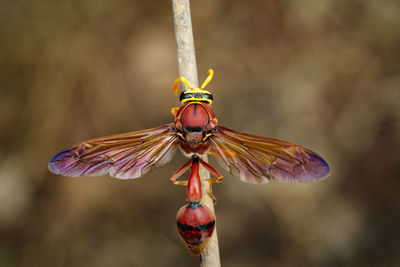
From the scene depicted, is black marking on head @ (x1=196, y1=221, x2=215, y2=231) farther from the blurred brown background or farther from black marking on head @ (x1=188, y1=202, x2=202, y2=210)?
the blurred brown background

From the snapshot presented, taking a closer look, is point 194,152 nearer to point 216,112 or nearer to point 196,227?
point 196,227

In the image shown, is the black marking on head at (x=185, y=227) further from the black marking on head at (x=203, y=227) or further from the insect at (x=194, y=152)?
the insect at (x=194, y=152)

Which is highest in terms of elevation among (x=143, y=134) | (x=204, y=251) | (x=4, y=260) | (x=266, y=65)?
(x=266, y=65)

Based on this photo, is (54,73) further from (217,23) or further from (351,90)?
(351,90)

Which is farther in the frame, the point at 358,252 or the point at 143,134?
the point at 358,252

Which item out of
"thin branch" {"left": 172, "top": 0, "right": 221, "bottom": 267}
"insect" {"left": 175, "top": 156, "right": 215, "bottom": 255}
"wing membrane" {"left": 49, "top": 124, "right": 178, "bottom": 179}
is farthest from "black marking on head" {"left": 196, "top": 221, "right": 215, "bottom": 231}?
"wing membrane" {"left": 49, "top": 124, "right": 178, "bottom": 179}

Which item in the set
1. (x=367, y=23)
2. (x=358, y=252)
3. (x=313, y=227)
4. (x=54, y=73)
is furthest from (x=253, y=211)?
(x=54, y=73)

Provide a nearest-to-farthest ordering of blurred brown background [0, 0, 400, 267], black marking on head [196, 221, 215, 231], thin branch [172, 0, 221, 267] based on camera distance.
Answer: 1. black marking on head [196, 221, 215, 231]
2. thin branch [172, 0, 221, 267]
3. blurred brown background [0, 0, 400, 267]
